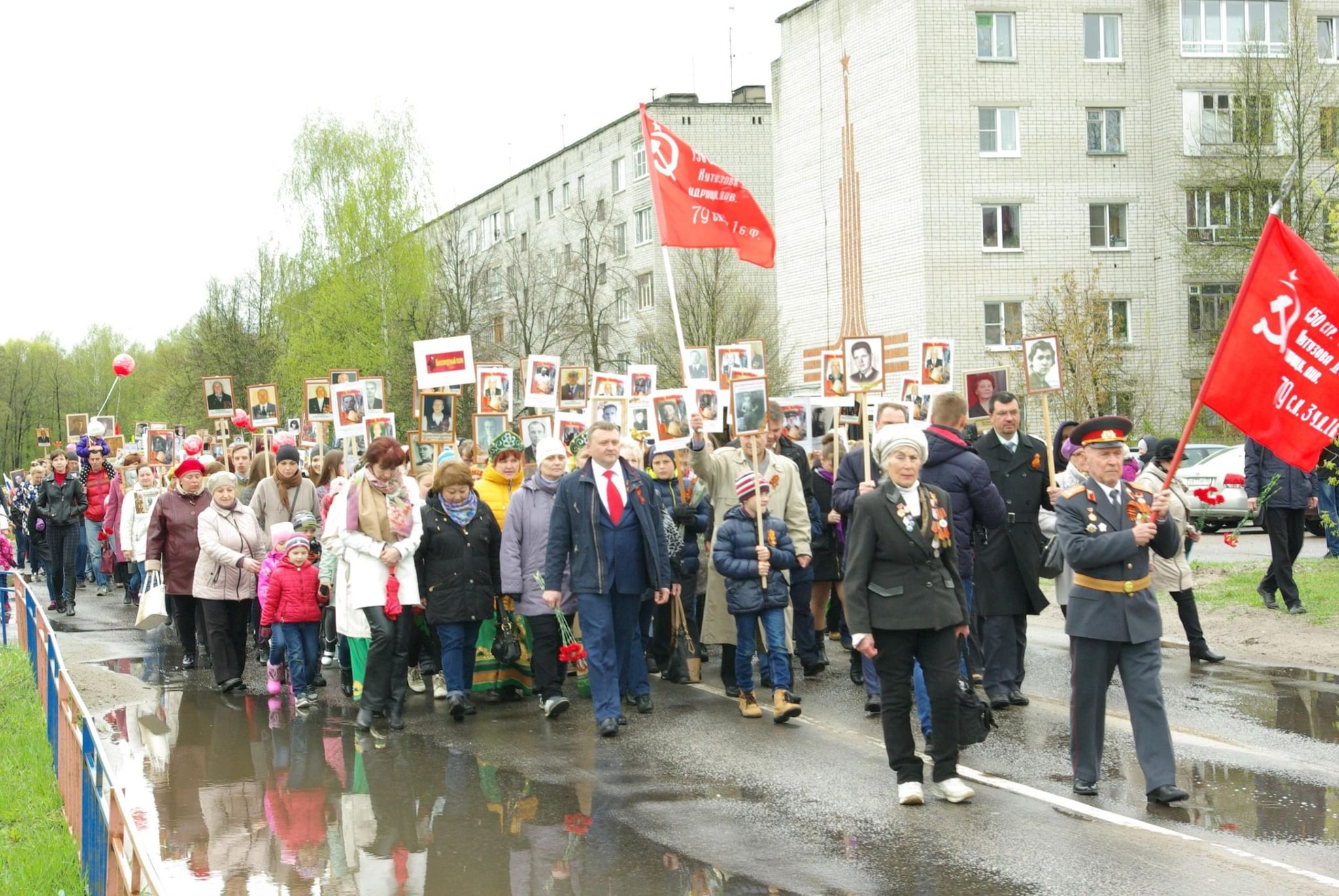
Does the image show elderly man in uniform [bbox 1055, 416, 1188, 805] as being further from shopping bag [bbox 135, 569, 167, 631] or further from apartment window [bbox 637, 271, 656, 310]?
apartment window [bbox 637, 271, 656, 310]

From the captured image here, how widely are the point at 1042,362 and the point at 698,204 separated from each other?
13.6 feet

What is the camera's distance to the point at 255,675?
13367mm

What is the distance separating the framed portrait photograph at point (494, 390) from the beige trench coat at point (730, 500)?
346cm

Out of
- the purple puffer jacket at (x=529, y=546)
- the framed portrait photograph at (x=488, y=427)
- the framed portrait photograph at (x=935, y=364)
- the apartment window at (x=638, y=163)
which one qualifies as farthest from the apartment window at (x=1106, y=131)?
the purple puffer jacket at (x=529, y=546)

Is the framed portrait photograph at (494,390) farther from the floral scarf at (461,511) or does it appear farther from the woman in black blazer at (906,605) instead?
the woman in black blazer at (906,605)

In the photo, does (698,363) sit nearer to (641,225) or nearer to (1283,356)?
(1283,356)

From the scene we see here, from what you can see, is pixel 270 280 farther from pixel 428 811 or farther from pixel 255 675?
pixel 428 811

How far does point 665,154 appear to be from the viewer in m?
14.9

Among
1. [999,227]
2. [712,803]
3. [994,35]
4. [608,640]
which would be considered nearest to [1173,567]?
[608,640]

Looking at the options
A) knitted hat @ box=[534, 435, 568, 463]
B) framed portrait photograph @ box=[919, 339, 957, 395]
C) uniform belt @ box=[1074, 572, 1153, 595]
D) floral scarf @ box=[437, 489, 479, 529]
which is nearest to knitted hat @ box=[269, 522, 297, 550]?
floral scarf @ box=[437, 489, 479, 529]

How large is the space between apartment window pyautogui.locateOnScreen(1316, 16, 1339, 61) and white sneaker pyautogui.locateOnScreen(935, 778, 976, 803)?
45.8 metres

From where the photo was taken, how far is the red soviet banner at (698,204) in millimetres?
14898

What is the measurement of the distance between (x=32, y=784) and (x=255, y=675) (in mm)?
4633

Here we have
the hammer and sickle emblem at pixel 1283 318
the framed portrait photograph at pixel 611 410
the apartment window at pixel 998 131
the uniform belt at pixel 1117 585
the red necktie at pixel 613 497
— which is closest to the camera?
the hammer and sickle emblem at pixel 1283 318
